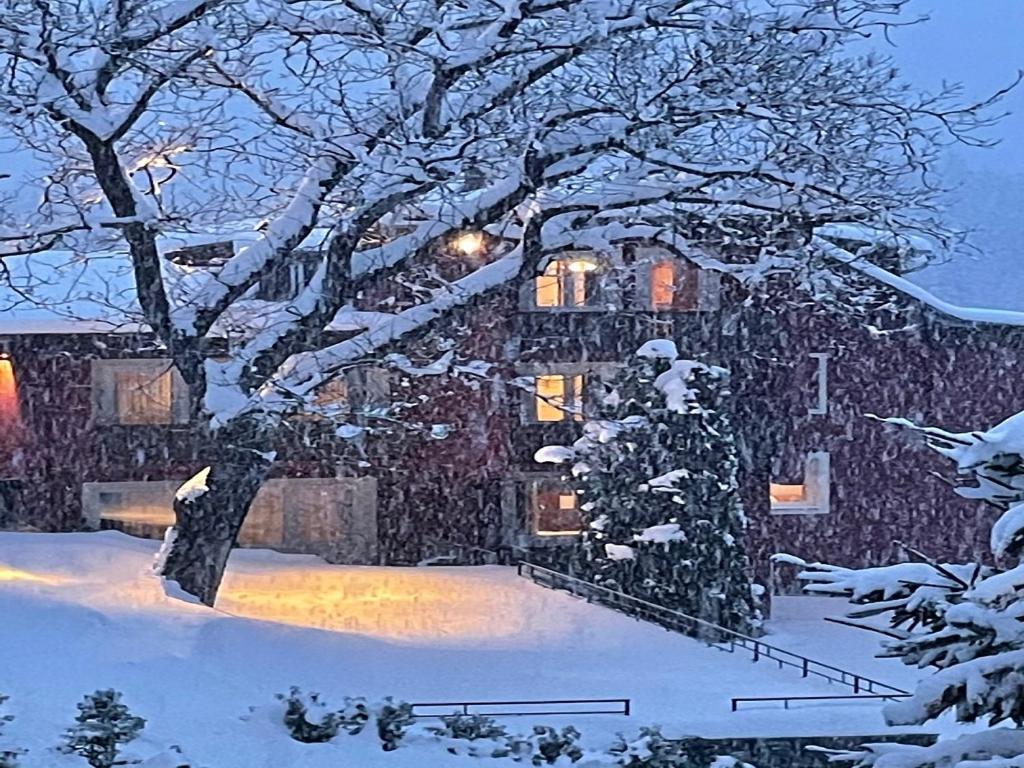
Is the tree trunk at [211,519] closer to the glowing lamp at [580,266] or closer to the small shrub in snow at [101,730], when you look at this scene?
the small shrub in snow at [101,730]

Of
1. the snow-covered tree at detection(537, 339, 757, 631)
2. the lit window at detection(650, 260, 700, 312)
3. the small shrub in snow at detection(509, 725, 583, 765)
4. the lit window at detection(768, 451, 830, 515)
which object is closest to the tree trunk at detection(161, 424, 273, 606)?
the small shrub in snow at detection(509, 725, 583, 765)

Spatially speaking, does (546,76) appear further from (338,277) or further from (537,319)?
(537,319)

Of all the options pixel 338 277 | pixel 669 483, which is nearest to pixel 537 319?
pixel 669 483

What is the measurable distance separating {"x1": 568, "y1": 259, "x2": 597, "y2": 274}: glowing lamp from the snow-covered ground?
496cm

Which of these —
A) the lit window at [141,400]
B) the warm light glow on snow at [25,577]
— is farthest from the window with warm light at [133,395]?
the warm light glow on snow at [25,577]

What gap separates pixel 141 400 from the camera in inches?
775

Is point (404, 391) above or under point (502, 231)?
under

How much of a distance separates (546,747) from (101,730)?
305 centimetres

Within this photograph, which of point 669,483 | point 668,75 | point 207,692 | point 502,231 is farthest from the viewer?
point 669,483

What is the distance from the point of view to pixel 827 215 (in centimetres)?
1099

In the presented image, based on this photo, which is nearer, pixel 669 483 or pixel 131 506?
pixel 669 483

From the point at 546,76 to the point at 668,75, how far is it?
1316mm

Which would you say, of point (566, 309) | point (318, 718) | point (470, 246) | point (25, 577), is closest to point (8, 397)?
point (470, 246)

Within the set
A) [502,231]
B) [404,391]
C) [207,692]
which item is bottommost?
[207,692]
